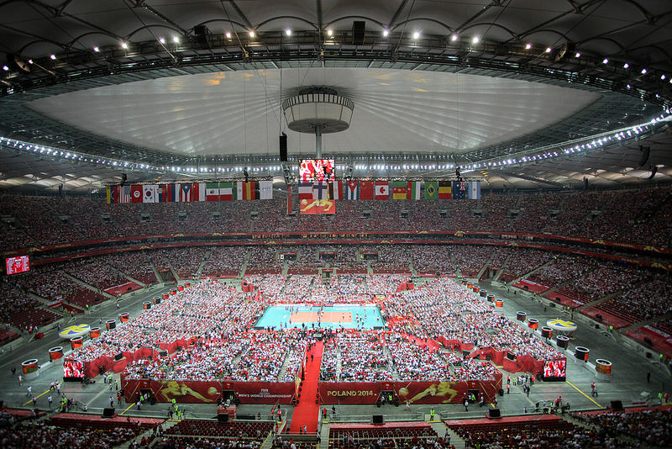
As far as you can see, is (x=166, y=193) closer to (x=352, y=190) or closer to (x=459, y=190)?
(x=352, y=190)

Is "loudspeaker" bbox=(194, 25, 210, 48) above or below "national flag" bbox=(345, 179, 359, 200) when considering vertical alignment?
above

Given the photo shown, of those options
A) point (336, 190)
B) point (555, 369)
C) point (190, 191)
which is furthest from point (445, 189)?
point (190, 191)

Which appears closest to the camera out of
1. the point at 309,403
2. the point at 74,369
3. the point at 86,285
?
the point at 309,403

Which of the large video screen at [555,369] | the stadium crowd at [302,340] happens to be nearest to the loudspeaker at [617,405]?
the large video screen at [555,369]

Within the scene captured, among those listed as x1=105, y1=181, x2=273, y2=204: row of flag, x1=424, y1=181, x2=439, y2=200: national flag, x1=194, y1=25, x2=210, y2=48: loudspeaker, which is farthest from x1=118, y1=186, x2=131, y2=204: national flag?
x1=424, y1=181, x2=439, y2=200: national flag

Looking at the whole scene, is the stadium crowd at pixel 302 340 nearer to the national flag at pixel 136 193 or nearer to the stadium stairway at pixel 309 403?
the stadium stairway at pixel 309 403

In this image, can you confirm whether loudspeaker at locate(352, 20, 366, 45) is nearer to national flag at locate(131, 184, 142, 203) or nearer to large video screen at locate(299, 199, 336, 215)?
national flag at locate(131, 184, 142, 203)
